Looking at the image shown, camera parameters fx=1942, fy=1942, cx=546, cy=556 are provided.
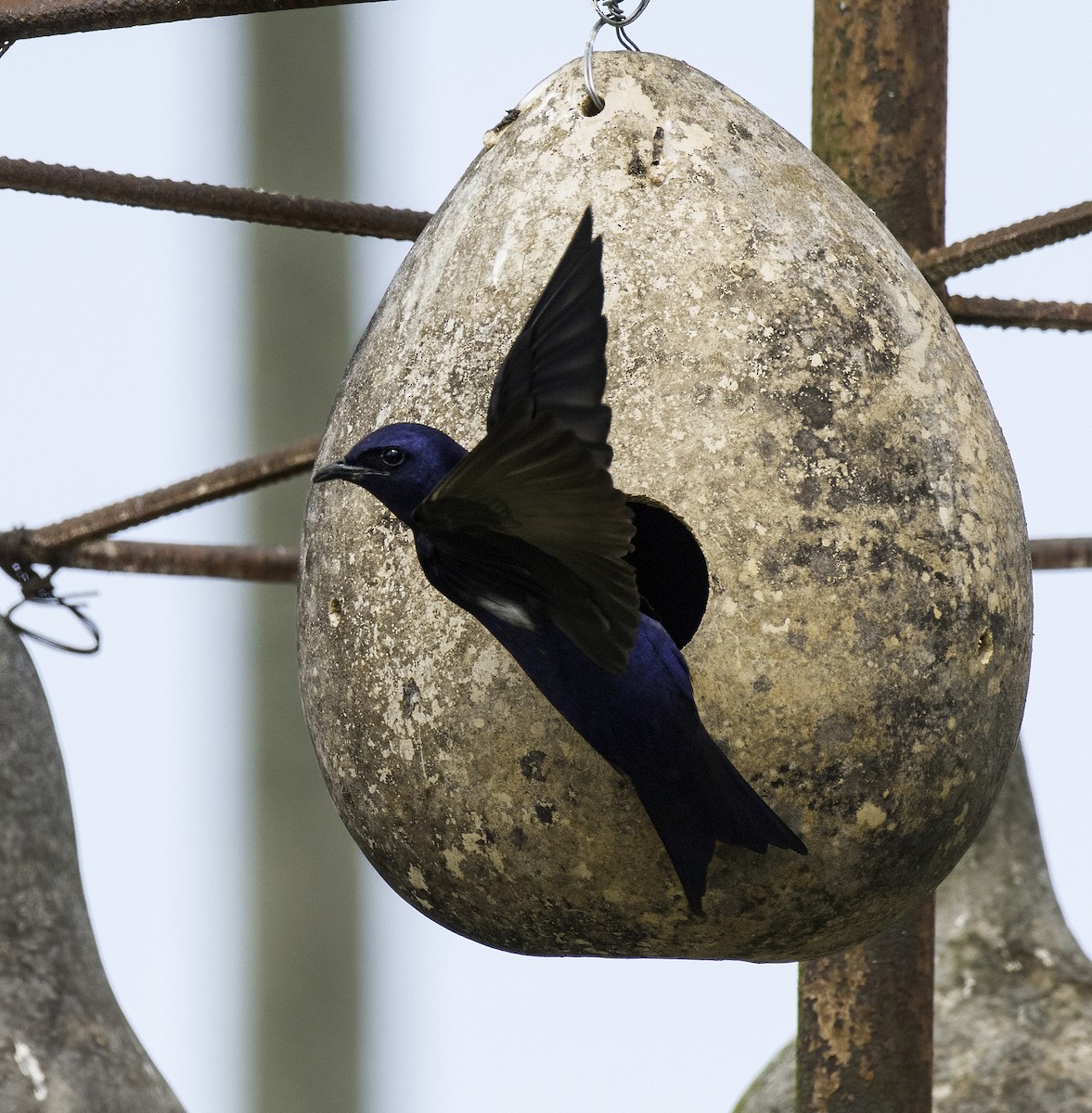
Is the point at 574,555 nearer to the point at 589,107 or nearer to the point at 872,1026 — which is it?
the point at 589,107

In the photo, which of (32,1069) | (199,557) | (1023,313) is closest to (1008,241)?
(1023,313)

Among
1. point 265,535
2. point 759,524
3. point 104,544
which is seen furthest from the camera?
point 265,535

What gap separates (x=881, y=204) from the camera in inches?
135

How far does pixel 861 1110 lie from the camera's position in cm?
334

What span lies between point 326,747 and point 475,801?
1.03ft

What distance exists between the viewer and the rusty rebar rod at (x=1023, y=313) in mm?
3334

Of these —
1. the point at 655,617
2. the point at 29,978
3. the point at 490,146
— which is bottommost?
the point at 29,978

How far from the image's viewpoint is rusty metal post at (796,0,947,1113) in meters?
3.37

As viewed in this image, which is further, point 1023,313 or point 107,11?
point 1023,313

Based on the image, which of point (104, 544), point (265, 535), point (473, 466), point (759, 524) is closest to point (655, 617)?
point (759, 524)

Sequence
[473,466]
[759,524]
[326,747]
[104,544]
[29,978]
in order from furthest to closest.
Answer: [104,544] < [29,978] < [326,747] < [759,524] < [473,466]

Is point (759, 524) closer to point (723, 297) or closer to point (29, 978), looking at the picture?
point (723, 297)

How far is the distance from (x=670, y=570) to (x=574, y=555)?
41cm

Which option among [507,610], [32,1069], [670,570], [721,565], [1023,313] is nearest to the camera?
[507,610]
